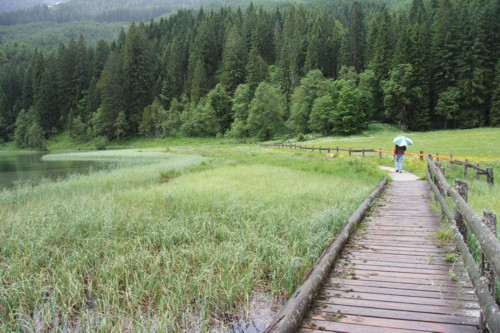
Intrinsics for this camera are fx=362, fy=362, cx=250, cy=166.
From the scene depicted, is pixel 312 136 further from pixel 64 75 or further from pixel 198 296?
pixel 64 75

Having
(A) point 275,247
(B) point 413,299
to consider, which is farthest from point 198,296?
(B) point 413,299

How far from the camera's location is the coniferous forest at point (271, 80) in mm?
65062

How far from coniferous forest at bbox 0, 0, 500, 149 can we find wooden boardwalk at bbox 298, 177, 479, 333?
5816cm

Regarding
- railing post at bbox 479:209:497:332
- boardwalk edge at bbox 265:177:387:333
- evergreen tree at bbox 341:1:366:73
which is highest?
evergreen tree at bbox 341:1:366:73

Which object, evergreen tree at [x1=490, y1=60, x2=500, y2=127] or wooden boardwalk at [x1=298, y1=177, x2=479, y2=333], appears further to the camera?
evergreen tree at [x1=490, y1=60, x2=500, y2=127]

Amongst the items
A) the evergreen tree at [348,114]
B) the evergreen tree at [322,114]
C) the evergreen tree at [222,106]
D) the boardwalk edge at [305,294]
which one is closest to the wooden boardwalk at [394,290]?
the boardwalk edge at [305,294]

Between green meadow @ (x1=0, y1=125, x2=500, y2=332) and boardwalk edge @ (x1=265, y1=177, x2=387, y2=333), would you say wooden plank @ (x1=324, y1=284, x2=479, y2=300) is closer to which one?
boardwalk edge @ (x1=265, y1=177, x2=387, y2=333)

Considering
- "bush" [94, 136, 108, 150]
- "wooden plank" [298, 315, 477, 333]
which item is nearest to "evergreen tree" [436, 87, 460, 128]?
"bush" [94, 136, 108, 150]

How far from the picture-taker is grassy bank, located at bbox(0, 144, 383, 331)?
555 cm

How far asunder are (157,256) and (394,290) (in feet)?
14.2

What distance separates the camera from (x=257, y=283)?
21.2 feet

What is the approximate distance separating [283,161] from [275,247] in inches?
852

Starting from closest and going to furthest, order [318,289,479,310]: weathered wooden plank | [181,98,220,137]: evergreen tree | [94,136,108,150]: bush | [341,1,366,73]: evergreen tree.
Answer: [318,289,479,310]: weathered wooden plank < [94,136,108,150]: bush < [181,98,220,137]: evergreen tree < [341,1,366,73]: evergreen tree

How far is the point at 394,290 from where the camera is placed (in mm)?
5285
